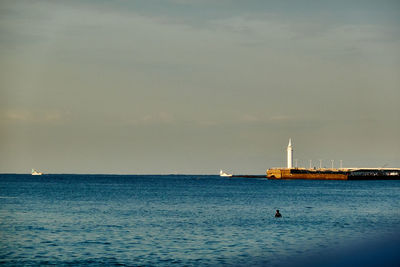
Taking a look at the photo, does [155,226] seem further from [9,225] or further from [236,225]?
[9,225]

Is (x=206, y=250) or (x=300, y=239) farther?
(x=300, y=239)

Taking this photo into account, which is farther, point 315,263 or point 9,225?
point 9,225

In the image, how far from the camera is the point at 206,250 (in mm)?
45094

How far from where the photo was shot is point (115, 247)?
46.3 meters

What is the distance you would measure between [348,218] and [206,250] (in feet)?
108

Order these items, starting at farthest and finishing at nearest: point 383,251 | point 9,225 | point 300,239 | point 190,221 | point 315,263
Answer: point 190,221
point 9,225
point 300,239
point 383,251
point 315,263

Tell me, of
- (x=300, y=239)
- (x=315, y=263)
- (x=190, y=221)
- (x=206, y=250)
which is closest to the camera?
(x=315, y=263)

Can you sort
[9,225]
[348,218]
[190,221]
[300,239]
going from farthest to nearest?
[348,218], [190,221], [9,225], [300,239]

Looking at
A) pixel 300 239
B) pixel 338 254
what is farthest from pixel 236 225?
pixel 338 254

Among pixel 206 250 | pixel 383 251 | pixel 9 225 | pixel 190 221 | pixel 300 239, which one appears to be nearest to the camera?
pixel 383 251

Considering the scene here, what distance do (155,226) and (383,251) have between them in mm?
26202

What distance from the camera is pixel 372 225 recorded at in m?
63.6

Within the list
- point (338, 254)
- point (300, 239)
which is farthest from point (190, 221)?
point (338, 254)

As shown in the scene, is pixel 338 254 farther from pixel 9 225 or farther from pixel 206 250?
pixel 9 225
